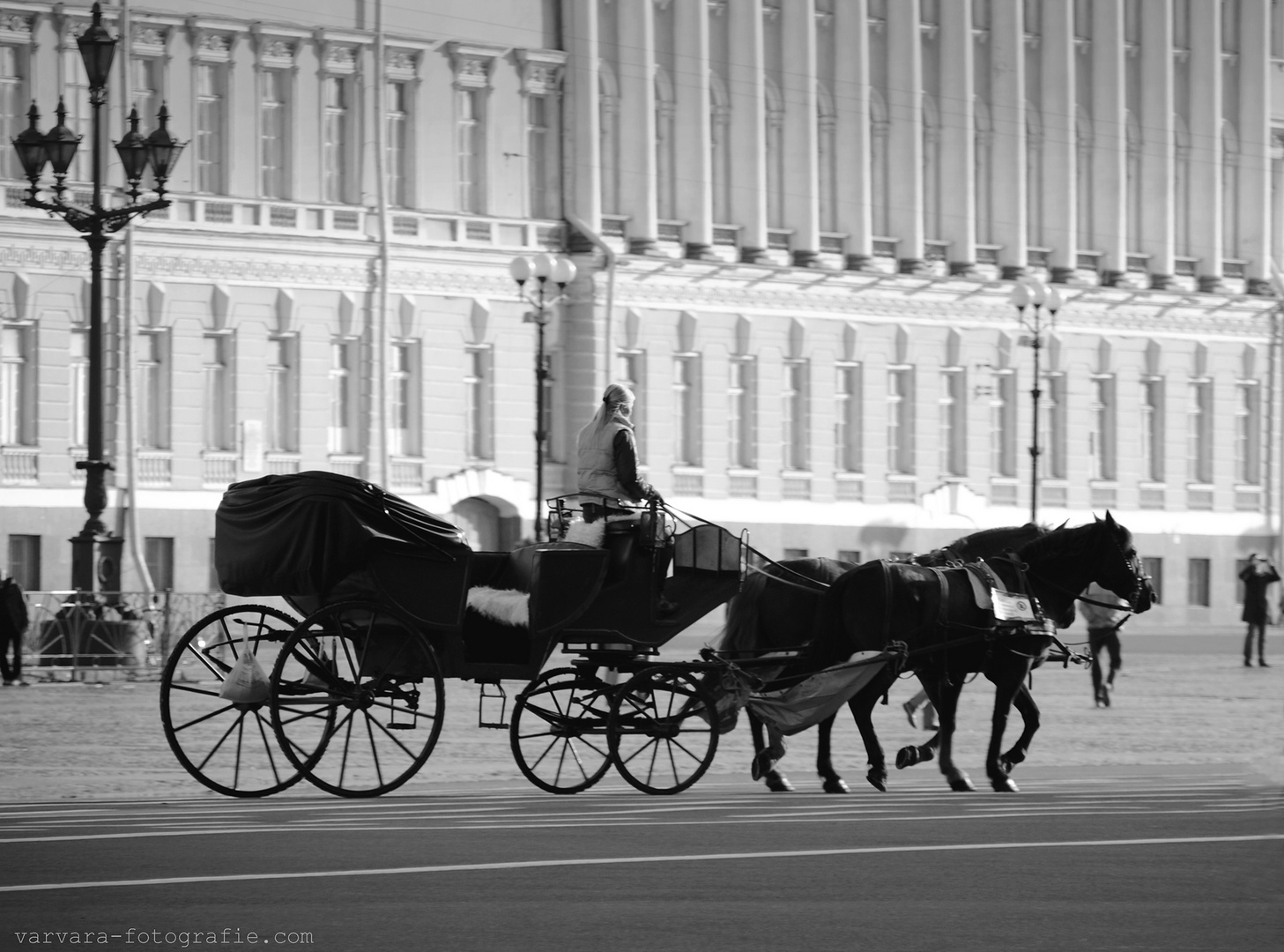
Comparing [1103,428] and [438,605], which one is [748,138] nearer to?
[1103,428]

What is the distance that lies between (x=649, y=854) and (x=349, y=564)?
3682 mm

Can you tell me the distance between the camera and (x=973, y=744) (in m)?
20.4

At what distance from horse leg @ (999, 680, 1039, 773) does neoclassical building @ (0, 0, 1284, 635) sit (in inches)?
1038

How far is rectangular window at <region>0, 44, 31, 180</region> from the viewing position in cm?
3984

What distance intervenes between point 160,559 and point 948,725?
89.3 feet

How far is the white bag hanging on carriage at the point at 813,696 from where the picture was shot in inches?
572

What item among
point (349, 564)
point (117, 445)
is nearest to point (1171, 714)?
point (349, 564)

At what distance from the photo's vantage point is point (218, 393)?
42.4m

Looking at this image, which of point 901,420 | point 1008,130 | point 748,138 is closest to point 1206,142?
point 1008,130

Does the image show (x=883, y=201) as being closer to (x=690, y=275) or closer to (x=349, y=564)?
(x=690, y=275)

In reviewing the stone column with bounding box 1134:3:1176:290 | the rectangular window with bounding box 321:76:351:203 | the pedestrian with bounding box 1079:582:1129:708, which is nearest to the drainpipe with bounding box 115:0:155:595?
the rectangular window with bounding box 321:76:351:203

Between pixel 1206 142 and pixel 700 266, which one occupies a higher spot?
pixel 1206 142

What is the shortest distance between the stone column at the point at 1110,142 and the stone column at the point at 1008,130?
183 cm

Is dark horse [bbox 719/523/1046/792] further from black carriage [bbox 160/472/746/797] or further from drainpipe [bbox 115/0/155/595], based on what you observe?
drainpipe [bbox 115/0/155/595]
